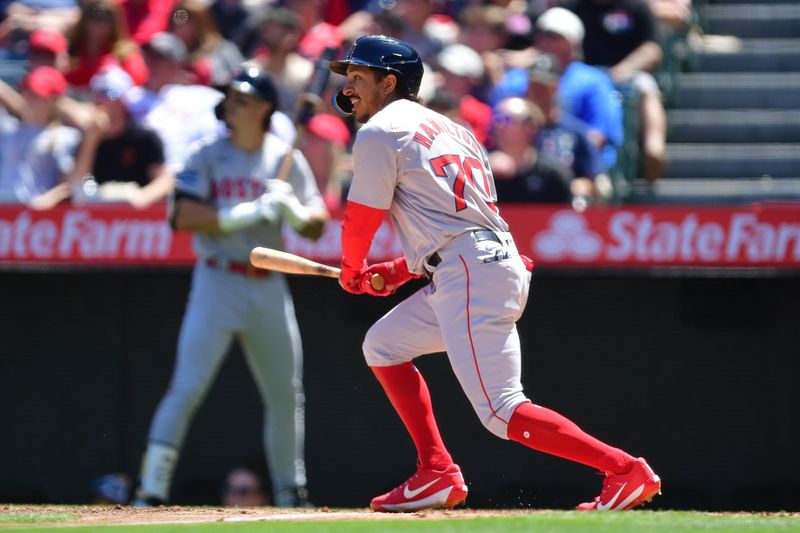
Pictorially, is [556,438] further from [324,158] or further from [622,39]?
[622,39]

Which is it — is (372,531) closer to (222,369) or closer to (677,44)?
(222,369)

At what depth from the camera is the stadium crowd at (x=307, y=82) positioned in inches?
341

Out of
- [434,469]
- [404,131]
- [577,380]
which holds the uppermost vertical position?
[404,131]

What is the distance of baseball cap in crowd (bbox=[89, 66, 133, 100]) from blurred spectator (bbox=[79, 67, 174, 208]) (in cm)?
1

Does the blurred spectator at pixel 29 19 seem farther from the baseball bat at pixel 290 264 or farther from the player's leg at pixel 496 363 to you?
the player's leg at pixel 496 363

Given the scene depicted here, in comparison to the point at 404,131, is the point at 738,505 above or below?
below

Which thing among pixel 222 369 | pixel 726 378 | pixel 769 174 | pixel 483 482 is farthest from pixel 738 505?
pixel 222 369

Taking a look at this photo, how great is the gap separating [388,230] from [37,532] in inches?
131

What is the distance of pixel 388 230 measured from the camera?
7848 mm

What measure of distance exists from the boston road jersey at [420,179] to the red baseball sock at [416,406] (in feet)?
1.55

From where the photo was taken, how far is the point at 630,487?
516 cm

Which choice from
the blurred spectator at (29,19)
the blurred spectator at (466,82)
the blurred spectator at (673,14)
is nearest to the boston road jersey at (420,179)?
the blurred spectator at (466,82)

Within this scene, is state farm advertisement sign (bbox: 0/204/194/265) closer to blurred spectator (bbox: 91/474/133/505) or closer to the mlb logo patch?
blurred spectator (bbox: 91/474/133/505)

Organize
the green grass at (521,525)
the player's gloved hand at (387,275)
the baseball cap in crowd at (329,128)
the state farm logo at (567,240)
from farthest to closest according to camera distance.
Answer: the baseball cap in crowd at (329,128) < the state farm logo at (567,240) < the player's gloved hand at (387,275) < the green grass at (521,525)
